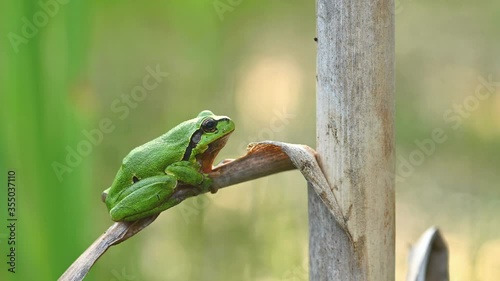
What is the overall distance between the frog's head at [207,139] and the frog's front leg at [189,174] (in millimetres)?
33

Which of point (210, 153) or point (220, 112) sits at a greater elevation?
point (220, 112)

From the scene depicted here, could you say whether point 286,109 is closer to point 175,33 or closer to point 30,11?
point 175,33

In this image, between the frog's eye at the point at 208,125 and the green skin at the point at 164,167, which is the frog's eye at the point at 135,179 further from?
the frog's eye at the point at 208,125

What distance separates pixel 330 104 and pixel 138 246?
142 centimetres

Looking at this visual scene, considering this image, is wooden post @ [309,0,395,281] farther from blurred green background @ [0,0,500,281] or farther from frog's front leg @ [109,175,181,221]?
blurred green background @ [0,0,500,281]

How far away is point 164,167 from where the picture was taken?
4.55ft

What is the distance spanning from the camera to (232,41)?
2.16 metres

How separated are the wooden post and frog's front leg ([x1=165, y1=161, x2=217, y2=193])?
1.05 ft

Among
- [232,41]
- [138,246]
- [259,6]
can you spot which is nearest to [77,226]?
[138,246]

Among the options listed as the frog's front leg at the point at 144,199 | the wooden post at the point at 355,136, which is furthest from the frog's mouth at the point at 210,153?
the wooden post at the point at 355,136

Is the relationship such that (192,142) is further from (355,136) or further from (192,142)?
(355,136)

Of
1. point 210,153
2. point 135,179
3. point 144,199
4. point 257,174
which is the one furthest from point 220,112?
point 257,174

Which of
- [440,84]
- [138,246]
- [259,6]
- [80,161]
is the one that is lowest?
[138,246]

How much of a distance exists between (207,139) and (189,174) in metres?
0.16
